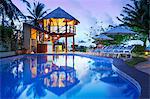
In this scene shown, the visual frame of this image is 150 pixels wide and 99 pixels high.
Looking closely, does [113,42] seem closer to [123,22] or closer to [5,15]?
[123,22]

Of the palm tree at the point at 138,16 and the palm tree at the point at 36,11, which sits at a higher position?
the palm tree at the point at 36,11

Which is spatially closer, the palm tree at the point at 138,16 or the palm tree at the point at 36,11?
the palm tree at the point at 138,16

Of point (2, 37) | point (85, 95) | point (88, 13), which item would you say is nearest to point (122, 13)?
point (88, 13)

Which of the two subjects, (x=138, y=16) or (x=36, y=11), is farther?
(x=36, y=11)

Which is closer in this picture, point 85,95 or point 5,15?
point 85,95

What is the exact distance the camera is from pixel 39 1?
3247 centimetres

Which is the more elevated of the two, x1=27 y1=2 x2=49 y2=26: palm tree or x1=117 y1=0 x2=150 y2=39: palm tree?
x1=27 y1=2 x2=49 y2=26: palm tree

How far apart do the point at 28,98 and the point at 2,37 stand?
43.9 ft

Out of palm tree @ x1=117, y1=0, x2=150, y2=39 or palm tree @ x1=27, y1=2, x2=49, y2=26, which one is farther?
palm tree @ x1=27, y1=2, x2=49, y2=26

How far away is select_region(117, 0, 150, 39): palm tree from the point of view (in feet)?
75.9

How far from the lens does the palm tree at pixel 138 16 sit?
75.9 ft

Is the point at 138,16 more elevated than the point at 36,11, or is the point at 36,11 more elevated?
the point at 36,11

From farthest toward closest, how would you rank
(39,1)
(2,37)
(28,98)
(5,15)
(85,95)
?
(39,1) → (2,37) → (5,15) → (85,95) → (28,98)

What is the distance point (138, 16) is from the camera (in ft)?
79.1
